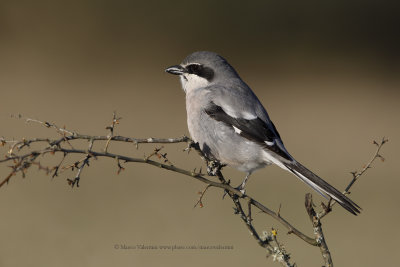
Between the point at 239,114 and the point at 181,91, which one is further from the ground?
the point at 181,91

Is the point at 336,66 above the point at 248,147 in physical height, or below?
above

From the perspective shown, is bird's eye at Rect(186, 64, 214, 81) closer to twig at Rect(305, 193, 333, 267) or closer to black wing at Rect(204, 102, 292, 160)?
black wing at Rect(204, 102, 292, 160)

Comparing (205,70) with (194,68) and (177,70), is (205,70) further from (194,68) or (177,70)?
(177,70)

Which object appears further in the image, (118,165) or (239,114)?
(239,114)

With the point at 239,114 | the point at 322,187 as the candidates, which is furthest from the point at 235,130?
the point at 322,187

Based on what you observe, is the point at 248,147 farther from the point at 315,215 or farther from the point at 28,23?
the point at 28,23

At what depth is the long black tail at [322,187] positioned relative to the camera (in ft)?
7.81

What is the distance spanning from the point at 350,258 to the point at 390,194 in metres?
2.80

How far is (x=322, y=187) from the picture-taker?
8.80 feet

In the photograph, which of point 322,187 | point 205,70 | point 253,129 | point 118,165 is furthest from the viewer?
point 205,70

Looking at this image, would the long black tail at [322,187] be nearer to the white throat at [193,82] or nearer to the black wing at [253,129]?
the black wing at [253,129]

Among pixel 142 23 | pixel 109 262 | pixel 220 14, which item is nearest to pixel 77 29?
pixel 142 23

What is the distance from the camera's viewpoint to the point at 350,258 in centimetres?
587

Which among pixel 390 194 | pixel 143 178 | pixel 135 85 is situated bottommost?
pixel 390 194
